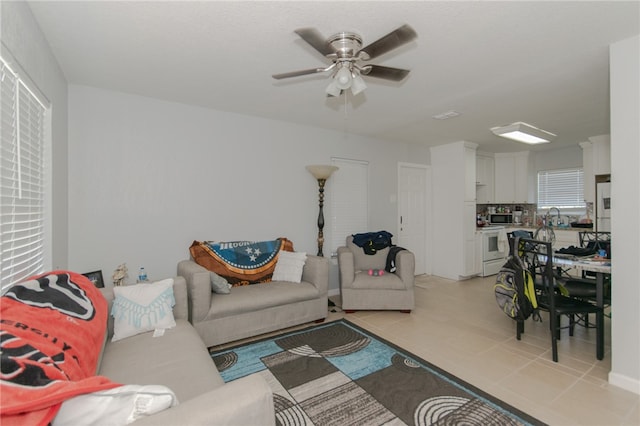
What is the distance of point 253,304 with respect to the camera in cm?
280

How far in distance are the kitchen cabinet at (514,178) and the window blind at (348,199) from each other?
320cm

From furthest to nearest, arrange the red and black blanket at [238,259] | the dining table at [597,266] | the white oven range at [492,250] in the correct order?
the white oven range at [492,250], the red and black blanket at [238,259], the dining table at [597,266]

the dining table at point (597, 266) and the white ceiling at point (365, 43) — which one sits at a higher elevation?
the white ceiling at point (365, 43)

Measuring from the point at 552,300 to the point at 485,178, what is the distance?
4.04 metres

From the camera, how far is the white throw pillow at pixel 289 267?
11.0 ft

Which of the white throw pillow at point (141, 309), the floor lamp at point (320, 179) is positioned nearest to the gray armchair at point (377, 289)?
the floor lamp at point (320, 179)

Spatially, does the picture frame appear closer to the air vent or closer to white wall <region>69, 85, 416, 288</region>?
white wall <region>69, 85, 416, 288</region>

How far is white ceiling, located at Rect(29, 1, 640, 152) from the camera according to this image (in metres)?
1.78

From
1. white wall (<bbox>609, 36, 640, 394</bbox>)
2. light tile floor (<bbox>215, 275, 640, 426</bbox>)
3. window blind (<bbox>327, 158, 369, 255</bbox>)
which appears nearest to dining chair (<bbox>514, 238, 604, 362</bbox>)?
light tile floor (<bbox>215, 275, 640, 426</bbox>)

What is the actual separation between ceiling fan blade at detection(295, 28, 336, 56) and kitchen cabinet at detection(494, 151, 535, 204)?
18.2ft

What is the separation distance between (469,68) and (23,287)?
3.18m

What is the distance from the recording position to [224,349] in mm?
2713

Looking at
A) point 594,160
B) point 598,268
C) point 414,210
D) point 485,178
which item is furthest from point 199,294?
point 594,160

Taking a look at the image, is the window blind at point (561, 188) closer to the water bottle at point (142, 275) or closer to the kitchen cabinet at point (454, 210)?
the kitchen cabinet at point (454, 210)
